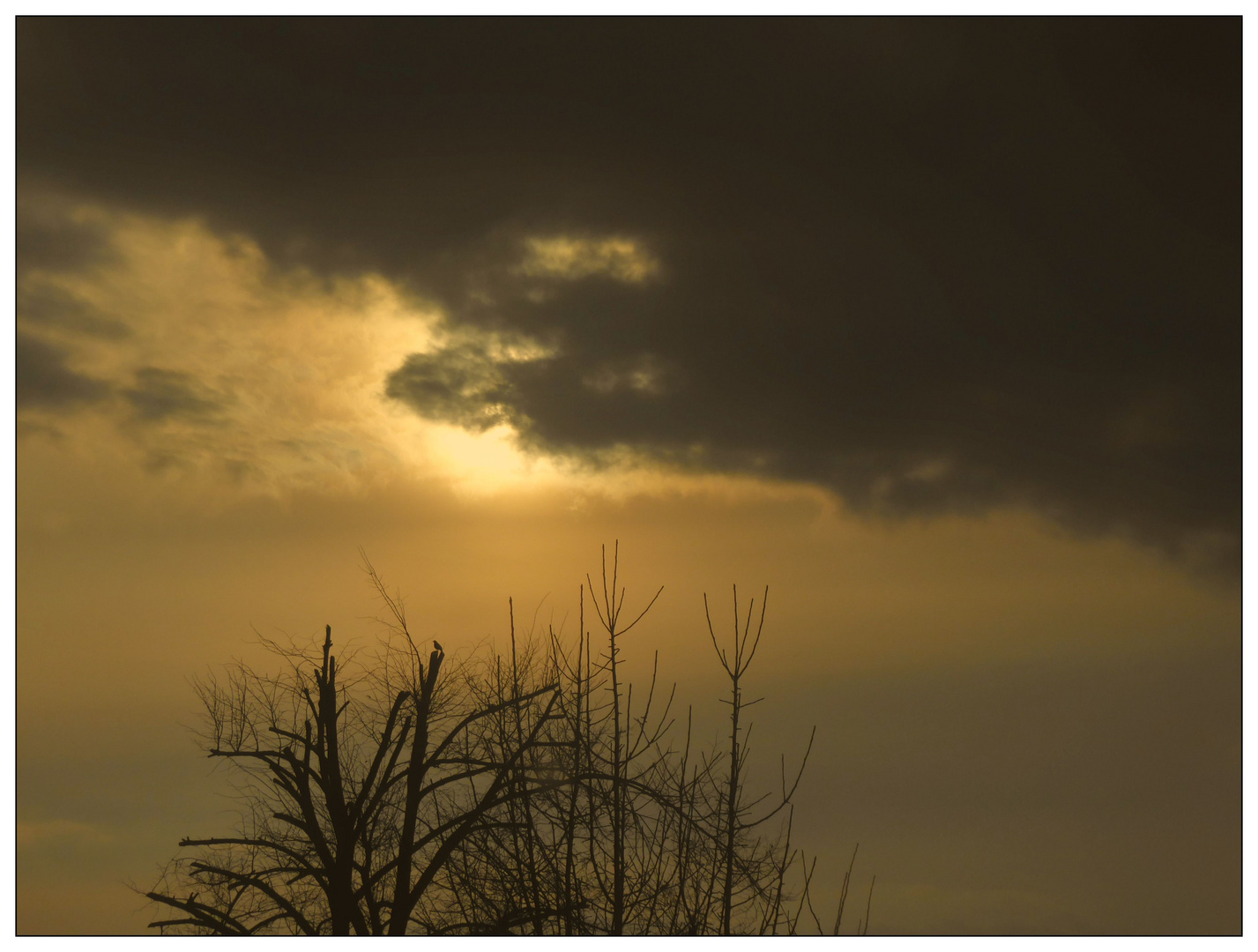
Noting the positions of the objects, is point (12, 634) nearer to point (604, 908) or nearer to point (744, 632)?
point (604, 908)

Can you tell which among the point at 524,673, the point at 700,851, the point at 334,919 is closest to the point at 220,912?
the point at 334,919

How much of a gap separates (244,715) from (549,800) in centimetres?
1313

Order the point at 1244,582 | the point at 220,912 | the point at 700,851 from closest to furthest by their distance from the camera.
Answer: the point at 1244,582, the point at 700,851, the point at 220,912

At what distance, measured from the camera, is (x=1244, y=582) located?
11039 mm

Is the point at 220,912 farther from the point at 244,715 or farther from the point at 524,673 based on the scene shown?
the point at 524,673

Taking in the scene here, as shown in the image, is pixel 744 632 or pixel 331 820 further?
pixel 331 820

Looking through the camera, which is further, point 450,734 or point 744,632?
point 450,734

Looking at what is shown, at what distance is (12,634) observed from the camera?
10.3 m

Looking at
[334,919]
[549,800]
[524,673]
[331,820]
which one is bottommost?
[334,919]

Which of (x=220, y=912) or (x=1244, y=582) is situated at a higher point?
(x=1244, y=582)
